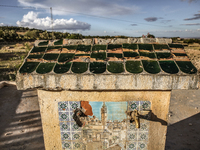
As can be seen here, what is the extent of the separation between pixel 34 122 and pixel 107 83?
594 centimetres

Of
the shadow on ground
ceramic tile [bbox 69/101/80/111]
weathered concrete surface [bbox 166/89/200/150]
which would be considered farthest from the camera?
weathered concrete surface [bbox 166/89/200/150]

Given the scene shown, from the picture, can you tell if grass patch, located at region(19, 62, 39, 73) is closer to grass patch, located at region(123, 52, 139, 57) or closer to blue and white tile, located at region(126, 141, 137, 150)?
grass patch, located at region(123, 52, 139, 57)

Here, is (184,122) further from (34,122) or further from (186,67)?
(34,122)

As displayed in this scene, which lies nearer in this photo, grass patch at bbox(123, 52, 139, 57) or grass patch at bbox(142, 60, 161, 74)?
grass patch at bbox(142, 60, 161, 74)

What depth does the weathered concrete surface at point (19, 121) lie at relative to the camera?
5.21m

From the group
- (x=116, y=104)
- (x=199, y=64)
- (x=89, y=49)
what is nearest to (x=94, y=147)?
(x=116, y=104)

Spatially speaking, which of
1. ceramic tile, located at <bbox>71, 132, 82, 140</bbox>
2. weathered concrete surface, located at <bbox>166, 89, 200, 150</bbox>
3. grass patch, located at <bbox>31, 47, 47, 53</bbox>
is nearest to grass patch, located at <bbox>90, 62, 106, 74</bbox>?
grass patch, located at <bbox>31, 47, 47, 53</bbox>

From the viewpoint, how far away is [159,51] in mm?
2215

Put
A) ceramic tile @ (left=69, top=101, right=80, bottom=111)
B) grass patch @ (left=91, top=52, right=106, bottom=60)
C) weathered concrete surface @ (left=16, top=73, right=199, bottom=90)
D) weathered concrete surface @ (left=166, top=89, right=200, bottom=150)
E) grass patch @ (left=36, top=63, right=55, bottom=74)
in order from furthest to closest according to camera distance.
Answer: weathered concrete surface @ (left=166, top=89, right=200, bottom=150) → ceramic tile @ (left=69, top=101, right=80, bottom=111) → grass patch @ (left=91, top=52, right=106, bottom=60) → grass patch @ (left=36, top=63, right=55, bottom=74) → weathered concrete surface @ (left=16, top=73, right=199, bottom=90)

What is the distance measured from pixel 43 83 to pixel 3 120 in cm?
624

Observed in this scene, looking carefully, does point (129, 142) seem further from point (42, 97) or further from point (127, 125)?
point (42, 97)

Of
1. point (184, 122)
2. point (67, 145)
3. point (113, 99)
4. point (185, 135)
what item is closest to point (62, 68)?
point (113, 99)

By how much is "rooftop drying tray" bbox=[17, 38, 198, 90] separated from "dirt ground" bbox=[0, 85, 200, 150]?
3987 millimetres

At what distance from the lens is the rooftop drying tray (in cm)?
188
